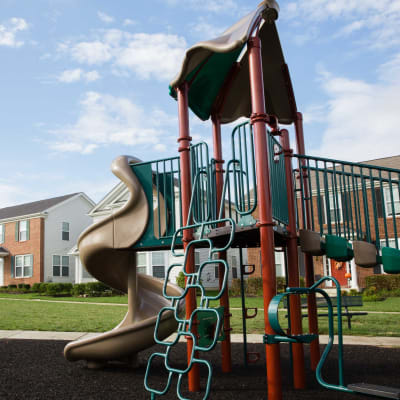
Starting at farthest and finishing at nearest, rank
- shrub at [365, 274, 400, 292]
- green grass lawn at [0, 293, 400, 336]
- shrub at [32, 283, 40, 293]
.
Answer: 1. shrub at [32, 283, 40, 293]
2. shrub at [365, 274, 400, 292]
3. green grass lawn at [0, 293, 400, 336]

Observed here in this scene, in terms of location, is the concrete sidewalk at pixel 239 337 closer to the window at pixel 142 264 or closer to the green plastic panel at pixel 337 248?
the green plastic panel at pixel 337 248

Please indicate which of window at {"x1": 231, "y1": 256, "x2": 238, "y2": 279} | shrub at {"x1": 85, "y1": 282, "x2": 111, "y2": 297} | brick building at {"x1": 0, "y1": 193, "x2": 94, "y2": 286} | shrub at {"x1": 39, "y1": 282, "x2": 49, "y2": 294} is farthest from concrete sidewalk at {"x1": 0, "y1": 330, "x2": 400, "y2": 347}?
brick building at {"x1": 0, "y1": 193, "x2": 94, "y2": 286}

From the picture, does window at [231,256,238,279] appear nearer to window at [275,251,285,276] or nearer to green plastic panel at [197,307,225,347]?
window at [275,251,285,276]

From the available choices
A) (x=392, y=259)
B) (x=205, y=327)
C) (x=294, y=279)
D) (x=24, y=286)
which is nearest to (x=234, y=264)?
(x=24, y=286)

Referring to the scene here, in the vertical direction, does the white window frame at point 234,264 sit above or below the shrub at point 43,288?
above

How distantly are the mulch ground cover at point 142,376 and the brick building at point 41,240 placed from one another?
26.4 meters

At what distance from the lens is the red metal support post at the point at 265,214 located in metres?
4.39

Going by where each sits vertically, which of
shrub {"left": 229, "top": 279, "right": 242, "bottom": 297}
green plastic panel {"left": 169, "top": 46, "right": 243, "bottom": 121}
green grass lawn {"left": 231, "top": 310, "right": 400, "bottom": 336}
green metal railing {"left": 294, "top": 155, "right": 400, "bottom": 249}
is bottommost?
green grass lawn {"left": 231, "top": 310, "right": 400, "bottom": 336}

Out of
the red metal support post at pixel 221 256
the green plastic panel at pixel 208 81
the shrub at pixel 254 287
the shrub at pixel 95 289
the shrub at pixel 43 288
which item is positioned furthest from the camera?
the shrub at pixel 43 288

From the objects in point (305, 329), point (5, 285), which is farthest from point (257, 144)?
point (5, 285)

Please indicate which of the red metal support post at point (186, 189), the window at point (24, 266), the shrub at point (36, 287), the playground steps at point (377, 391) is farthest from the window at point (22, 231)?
the playground steps at point (377, 391)

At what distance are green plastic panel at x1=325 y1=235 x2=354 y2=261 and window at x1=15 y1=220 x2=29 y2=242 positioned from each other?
3251cm

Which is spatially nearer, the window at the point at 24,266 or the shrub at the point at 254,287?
the shrub at the point at 254,287

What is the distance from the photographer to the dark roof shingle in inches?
1389
